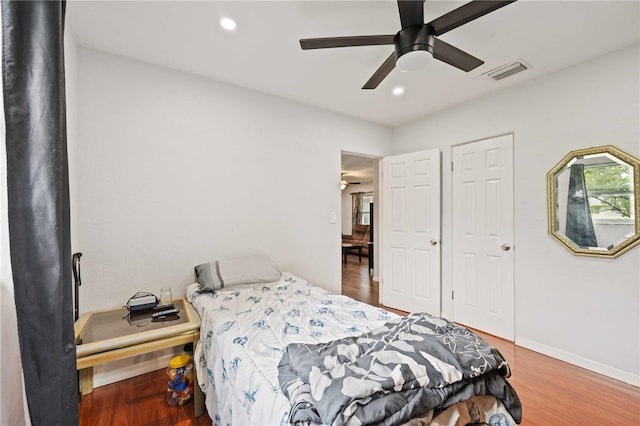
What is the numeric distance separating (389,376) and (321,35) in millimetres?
2046

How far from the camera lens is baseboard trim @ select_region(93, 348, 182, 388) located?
6.72 ft

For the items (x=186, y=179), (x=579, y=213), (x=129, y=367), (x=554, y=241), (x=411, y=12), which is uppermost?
(x=411, y=12)

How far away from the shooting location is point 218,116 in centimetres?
262

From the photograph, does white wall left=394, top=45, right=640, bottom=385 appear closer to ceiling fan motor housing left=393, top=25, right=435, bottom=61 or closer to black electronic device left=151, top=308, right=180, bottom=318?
ceiling fan motor housing left=393, top=25, right=435, bottom=61

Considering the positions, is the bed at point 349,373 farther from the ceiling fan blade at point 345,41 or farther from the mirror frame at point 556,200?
the mirror frame at point 556,200

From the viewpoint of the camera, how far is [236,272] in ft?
7.82

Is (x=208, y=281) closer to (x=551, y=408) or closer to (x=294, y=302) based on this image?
(x=294, y=302)

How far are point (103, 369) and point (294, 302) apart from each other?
4.89ft

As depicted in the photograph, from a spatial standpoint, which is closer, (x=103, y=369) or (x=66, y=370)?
(x=66, y=370)

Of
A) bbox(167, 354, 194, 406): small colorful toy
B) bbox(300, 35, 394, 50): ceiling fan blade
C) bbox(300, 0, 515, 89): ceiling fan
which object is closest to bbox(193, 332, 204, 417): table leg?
bbox(167, 354, 194, 406): small colorful toy

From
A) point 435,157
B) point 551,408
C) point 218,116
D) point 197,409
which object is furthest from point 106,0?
point 551,408

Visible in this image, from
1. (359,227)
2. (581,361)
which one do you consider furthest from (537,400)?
(359,227)

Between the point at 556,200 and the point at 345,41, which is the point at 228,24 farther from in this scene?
the point at 556,200

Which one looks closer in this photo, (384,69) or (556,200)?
(384,69)
